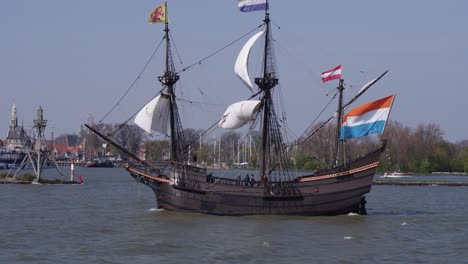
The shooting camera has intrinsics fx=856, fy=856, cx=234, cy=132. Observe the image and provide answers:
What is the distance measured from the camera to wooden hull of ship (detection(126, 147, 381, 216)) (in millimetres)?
44969

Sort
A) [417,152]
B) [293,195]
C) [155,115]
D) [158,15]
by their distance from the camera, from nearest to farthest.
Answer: [293,195] < [155,115] < [158,15] < [417,152]

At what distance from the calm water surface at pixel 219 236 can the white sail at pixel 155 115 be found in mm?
4863

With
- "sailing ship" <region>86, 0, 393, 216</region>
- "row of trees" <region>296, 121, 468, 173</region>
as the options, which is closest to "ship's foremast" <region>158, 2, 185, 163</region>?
"sailing ship" <region>86, 0, 393, 216</region>

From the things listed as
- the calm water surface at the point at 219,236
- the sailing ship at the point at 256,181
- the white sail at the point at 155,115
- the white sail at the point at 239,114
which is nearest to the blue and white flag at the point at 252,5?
the sailing ship at the point at 256,181

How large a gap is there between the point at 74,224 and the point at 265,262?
14.8 metres

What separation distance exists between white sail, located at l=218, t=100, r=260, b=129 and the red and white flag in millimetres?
5149

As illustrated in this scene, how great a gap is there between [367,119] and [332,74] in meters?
4.10

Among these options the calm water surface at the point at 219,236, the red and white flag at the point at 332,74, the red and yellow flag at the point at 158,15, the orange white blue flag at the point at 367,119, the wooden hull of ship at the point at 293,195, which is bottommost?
the calm water surface at the point at 219,236

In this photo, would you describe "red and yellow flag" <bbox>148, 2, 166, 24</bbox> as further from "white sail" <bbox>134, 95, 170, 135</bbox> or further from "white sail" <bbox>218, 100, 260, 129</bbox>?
"white sail" <bbox>218, 100, 260, 129</bbox>

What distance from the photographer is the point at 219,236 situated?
36.8 m

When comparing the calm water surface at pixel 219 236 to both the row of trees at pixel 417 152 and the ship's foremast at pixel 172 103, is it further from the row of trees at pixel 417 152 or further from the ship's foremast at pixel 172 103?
the row of trees at pixel 417 152

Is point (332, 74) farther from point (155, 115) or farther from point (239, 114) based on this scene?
point (155, 115)

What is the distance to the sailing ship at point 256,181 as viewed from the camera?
45062mm

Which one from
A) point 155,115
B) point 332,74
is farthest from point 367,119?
point 155,115
